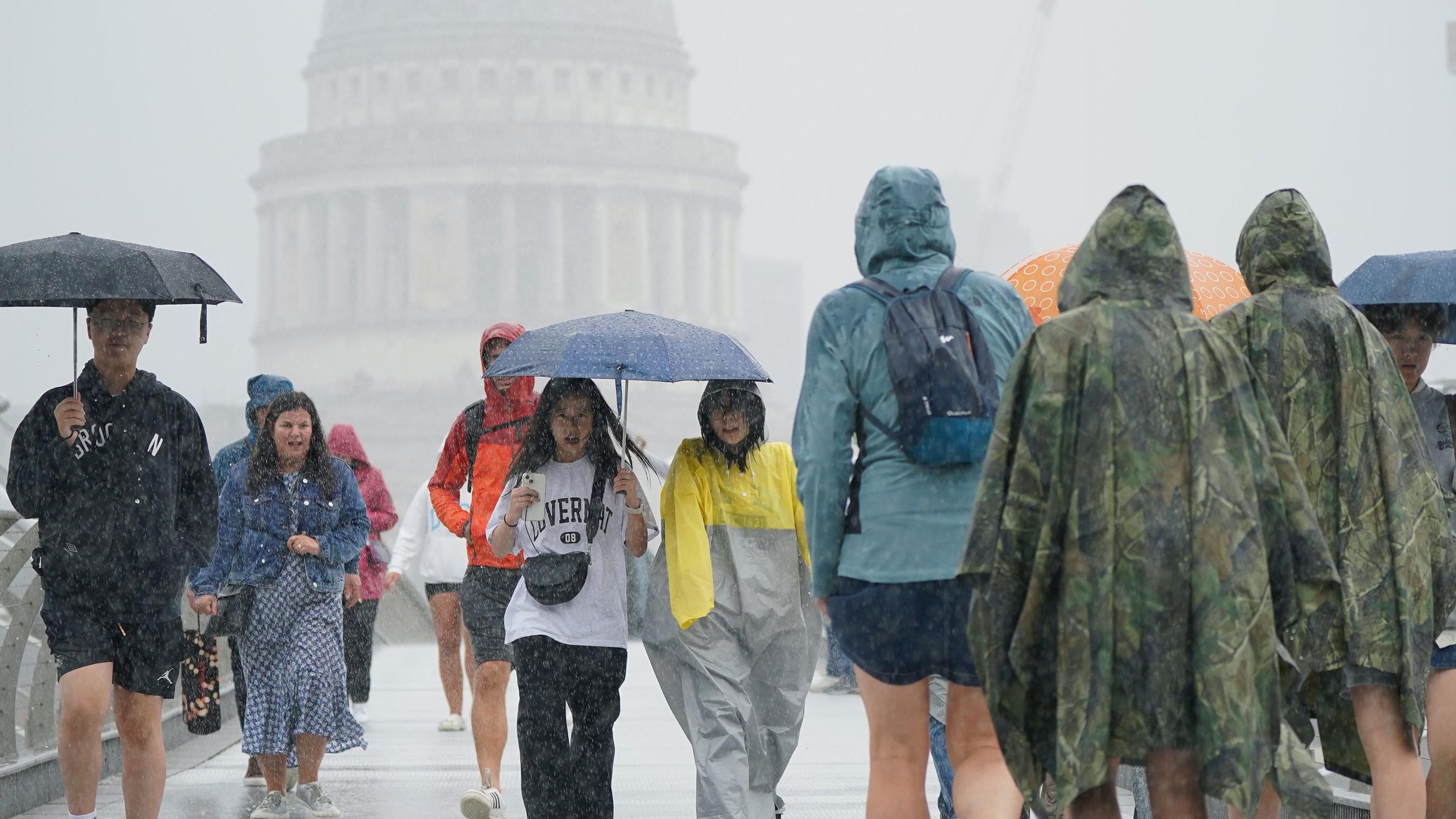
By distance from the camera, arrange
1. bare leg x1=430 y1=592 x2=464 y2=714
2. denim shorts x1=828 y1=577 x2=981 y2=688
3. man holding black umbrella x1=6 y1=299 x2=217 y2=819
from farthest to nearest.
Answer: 1. bare leg x1=430 y1=592 x2=464 y2=714
2. man holding black umbrella x1=6 y1=299 x2=217 y2=819
3. denim shorts x1=828 y1=577 x2=981 y2=688

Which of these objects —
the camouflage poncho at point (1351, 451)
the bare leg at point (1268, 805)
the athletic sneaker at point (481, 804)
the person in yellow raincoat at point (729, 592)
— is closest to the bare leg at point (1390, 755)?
the camouflage poncho at point (1351, 451)

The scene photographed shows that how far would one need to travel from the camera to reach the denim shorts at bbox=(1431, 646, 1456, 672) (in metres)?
4.89

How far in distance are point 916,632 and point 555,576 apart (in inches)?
74.1

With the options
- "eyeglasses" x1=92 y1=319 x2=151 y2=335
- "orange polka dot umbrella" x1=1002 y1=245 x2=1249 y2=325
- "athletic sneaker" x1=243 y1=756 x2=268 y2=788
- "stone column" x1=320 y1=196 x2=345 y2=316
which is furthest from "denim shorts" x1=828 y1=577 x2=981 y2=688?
"stone column" x1=320 y1=196 x2=345 y2=316

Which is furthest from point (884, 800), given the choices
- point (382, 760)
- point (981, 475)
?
point (382, 760)

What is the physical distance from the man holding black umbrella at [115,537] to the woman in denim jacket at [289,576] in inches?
52.2

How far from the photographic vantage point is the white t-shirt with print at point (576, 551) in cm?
574

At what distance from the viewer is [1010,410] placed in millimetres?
3590

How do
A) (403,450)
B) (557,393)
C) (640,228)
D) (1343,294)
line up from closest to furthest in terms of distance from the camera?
(1343,294) < (557,393) < (403,450) < (640,228)

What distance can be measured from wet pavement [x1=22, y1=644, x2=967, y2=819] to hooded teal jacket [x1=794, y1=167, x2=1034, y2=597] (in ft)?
9.72

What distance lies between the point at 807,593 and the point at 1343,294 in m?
1.65

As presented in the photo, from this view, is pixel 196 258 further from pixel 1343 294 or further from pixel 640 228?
pixel 640 228

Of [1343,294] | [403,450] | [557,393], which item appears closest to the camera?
[1343,294]

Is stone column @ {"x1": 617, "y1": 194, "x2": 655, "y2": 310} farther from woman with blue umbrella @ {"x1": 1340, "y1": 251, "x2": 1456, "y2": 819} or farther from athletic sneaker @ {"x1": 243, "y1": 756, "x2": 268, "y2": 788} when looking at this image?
woman with blue umbrella @ {"x1": 1340, "y1": 251, "x2": 1456, "y2": 819}
